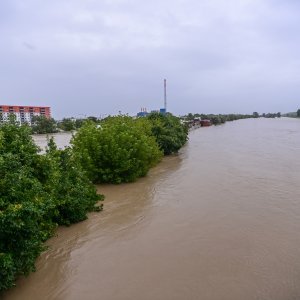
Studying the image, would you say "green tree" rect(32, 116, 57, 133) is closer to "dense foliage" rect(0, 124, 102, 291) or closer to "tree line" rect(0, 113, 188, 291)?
"tree line" rect(0, 113, 188, 291)

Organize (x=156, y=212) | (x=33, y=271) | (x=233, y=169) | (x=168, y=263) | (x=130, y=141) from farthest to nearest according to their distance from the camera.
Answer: (x=233, y=169) < (x=130, y=141) < (x=156, y=212) < (x=168, y=263) < (x=33, y=271)

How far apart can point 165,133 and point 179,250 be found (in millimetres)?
14636

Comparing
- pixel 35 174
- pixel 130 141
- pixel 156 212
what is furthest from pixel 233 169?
pixel 35 174

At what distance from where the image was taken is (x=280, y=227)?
722cm

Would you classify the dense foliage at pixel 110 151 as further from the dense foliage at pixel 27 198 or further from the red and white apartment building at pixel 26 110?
the red and white apartment building at pixel 26 110

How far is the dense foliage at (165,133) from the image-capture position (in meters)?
→ 20.0

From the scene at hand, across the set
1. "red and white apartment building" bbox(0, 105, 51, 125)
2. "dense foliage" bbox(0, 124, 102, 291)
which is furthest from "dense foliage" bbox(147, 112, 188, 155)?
"red and white apartment building" bbox(0, 105, 51, 125)

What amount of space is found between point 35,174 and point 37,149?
0.59 meters

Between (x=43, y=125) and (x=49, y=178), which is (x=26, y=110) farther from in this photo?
(x=49, y=178)

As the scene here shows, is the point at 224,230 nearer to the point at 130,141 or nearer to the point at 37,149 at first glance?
the point at 37,149

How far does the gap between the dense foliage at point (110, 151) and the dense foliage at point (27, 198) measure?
11.7 feet

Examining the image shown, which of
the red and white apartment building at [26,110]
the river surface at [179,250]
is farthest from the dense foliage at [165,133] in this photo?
the red and white apartment building at [26,110]

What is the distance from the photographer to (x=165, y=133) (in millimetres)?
20484

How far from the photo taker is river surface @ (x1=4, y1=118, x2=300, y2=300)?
4.90m
